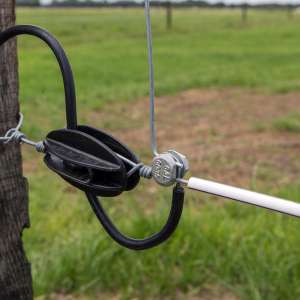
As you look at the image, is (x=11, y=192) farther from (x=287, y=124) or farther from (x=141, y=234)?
(x=287, y=124)

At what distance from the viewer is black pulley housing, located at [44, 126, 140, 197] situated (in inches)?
29.5

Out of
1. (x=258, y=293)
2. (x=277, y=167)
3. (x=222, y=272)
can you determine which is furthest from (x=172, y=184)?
(x=277, y=167)

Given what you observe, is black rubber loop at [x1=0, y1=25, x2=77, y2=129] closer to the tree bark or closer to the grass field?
the tree bark

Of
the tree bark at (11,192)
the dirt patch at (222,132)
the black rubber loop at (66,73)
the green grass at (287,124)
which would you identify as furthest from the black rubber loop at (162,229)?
the green grass at (287,124)

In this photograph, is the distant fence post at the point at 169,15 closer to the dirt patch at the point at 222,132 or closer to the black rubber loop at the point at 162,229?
the dirt patch at the point at 222,132

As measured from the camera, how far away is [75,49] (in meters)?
12.7

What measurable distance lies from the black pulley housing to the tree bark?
0.83ft

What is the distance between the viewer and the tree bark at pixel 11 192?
1.04m

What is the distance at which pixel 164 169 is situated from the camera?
701 mm

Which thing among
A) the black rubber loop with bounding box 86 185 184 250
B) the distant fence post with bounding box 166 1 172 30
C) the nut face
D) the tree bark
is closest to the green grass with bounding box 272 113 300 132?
the tree bark

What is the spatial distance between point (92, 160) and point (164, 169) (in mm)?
113

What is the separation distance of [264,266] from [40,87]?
5574 millimetres

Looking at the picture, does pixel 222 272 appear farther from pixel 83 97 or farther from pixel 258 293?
pixel 83 97

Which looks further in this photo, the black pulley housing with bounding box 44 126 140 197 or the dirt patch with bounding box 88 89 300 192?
the dirt patch with bounding box 88 89 300 192
